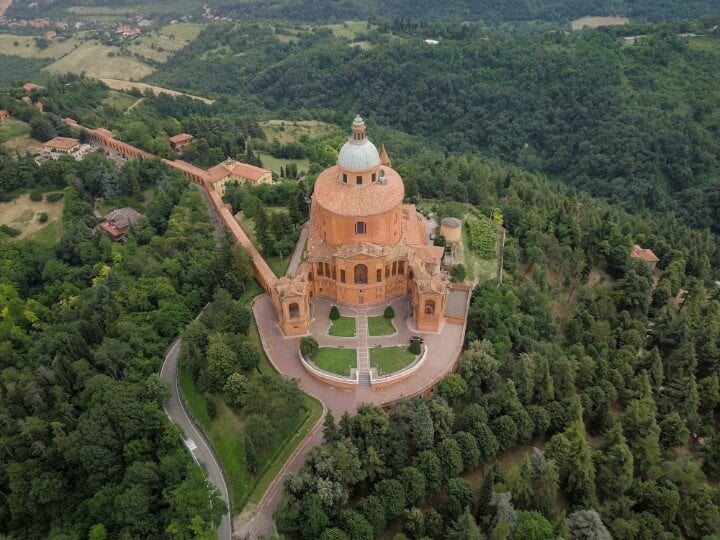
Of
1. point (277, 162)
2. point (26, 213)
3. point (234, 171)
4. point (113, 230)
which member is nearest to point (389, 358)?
point (113, 230)

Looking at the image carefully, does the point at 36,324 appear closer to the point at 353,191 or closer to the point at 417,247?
the point at 353,191

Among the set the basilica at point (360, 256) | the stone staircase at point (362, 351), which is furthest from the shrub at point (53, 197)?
the stone staircase at point (362, 351)

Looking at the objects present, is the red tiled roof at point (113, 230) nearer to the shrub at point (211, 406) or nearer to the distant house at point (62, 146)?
the distant house at point (62, 146)

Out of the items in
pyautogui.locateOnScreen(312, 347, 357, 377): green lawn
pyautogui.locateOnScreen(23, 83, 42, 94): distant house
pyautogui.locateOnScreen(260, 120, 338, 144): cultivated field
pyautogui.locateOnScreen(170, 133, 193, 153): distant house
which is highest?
pyautogui.locateOnScreen(23, 83, 42, 94): distant house

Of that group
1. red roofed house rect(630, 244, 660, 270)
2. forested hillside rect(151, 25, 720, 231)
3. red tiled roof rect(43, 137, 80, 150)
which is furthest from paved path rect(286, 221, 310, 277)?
forested hillside rect(151, 25, 720, 231)

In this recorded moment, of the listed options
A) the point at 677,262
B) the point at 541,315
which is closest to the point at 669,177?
the point at 677,262

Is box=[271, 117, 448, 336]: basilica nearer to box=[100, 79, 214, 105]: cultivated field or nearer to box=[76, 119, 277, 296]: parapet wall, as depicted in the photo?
box=[76, 119, 277, 296]: parapet wall
